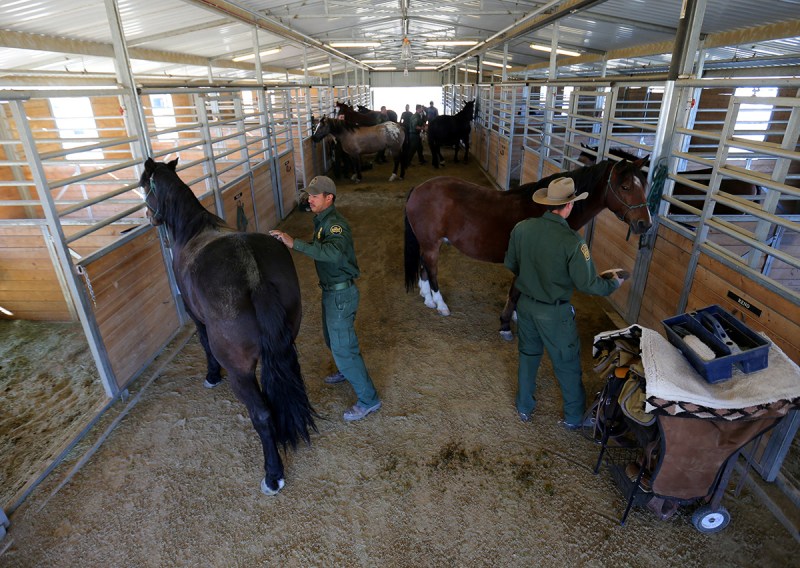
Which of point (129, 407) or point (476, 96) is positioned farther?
point (476, 96)

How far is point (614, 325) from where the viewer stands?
4148mm

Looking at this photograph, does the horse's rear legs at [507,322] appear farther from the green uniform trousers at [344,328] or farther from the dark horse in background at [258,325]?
the dark horse in background at [258,325]

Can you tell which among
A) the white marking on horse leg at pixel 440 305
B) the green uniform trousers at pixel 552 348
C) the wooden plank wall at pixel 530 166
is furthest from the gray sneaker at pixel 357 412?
the wooden plank wall at pixel 530 166

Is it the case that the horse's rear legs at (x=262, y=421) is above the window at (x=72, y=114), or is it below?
below

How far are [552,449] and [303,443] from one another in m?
1.62

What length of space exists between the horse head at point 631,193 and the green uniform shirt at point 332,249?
2.17 meters

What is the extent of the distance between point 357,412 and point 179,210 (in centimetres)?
198

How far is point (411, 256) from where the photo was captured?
15.0ft

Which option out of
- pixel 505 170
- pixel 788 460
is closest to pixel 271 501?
pixel 788 460

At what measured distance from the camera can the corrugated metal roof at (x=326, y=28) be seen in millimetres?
4938

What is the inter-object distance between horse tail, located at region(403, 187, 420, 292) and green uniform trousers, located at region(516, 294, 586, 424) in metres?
1.89

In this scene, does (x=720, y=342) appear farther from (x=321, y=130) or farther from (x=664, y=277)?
(x=321, y=130)

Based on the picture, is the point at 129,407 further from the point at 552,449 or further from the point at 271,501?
the point at 552,449

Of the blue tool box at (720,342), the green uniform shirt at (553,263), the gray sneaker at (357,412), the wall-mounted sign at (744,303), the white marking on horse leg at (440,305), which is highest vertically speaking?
the green uniform shirt at (553,263)
